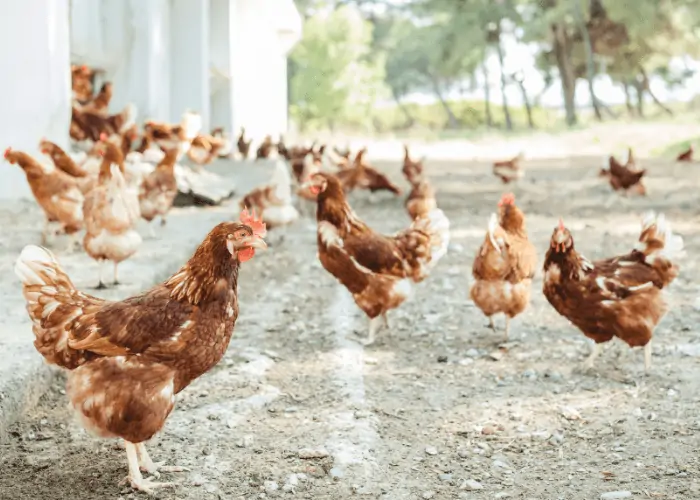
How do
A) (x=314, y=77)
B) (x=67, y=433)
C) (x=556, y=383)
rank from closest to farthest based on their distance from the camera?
(x=67, y=433) < (x=556, y=383) < (x=314, y=77)

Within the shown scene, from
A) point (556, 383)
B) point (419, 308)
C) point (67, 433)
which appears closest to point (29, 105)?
point (419, 308)

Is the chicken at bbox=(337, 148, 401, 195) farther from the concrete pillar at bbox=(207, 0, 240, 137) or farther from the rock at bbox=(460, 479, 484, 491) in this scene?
the rock at bbox=(460, 479, 484, 491)

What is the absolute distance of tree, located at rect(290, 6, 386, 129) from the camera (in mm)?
42375

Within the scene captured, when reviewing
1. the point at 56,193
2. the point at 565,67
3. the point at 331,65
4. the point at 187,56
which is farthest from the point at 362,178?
the point at 331,65

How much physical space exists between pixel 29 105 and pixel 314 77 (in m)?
34.8

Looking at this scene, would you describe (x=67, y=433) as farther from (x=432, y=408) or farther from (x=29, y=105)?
(x=29, y=105)

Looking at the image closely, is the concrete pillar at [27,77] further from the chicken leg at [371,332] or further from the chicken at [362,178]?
the chicken leg at [371,332]

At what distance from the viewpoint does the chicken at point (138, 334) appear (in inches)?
122

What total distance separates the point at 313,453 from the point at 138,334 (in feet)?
3.33

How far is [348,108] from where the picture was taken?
44.9 metres

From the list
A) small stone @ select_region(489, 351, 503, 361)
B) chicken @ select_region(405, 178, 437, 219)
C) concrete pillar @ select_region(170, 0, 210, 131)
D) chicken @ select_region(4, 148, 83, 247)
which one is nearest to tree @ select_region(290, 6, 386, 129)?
concrete pillar @ select_region(170, 0, 210, 131)

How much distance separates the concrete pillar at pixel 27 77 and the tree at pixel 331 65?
112 ft

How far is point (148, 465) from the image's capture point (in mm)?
3455

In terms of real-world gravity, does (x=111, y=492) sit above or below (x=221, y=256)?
below
